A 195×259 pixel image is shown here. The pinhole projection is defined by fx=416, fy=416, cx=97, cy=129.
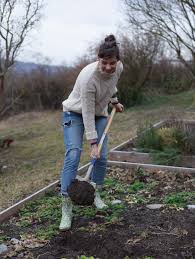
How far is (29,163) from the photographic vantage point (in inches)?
280

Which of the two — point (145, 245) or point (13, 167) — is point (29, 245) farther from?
point (13, 167)

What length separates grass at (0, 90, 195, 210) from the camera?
18.4 feet

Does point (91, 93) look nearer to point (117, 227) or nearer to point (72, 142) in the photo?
point (72, 142)

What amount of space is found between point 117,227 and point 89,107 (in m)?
1.03

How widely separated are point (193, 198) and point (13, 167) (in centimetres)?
375

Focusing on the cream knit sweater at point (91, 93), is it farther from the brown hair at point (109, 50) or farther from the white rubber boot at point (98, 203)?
the white rubber boot at point (98, 203)

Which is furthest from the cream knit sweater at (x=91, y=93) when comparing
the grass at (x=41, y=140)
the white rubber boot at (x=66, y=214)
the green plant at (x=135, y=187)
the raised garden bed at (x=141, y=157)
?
the raised garden bed at (x=141, y=157)

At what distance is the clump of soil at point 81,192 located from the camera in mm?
3400

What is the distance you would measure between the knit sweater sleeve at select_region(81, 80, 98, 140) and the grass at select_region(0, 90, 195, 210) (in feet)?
5.75

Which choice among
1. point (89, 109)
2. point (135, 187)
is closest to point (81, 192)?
point (89, 109)

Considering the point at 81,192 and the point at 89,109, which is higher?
the point at 89,109

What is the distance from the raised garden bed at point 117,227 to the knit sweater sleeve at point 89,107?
80cm

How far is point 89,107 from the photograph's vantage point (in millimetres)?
3396

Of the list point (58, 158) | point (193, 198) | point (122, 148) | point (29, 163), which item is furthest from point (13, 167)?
point (193, 198)
